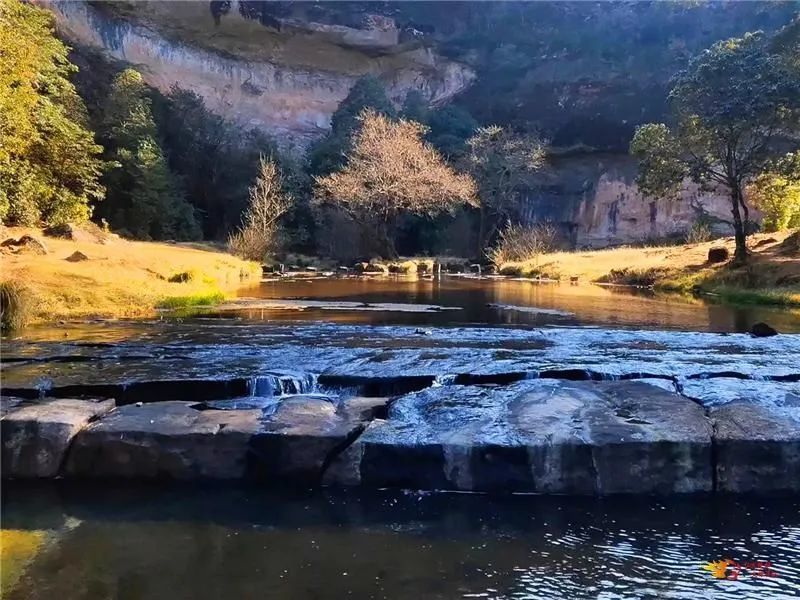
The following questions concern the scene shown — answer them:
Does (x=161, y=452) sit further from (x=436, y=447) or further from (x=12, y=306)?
(x=12, y=306)

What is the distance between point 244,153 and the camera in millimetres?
43906

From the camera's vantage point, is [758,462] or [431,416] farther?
[431,416]

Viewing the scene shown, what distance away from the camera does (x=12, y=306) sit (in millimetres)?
11938

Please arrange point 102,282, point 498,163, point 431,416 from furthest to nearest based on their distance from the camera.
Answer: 1. point 498,163
2. point 102,282
3. point 431,416

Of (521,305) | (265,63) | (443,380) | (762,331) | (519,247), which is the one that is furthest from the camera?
(265,63)

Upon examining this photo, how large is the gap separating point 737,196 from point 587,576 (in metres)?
23.2

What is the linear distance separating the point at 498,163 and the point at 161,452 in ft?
126

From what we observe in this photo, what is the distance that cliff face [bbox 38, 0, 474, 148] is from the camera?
47969 mm

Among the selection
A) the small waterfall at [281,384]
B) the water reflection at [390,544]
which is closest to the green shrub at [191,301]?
the small waterfall at [281,384]

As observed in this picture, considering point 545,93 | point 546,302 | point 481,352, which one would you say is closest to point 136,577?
point 481,352

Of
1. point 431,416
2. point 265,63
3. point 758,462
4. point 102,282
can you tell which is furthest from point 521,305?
point 265,63

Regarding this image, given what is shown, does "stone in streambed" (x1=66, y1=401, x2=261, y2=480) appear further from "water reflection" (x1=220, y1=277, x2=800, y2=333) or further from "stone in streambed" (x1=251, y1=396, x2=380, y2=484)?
"water reflection" (x1=220, y1=277, x2=800, y2=333)

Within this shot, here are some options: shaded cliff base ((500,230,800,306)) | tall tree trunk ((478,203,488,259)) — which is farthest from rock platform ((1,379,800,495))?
tall tree trunk ((478,203,488,259))

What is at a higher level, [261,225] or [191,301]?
[261,225]
